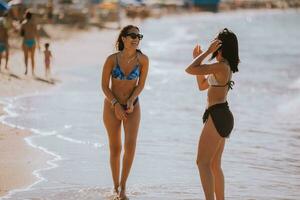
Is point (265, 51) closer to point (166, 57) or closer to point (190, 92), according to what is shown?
point (166, 57)

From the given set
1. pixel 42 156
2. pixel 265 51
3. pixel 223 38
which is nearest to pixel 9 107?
pixel 42 156

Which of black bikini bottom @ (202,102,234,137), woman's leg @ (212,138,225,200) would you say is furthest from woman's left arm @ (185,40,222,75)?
woman's leg @ (212,138,225,200)

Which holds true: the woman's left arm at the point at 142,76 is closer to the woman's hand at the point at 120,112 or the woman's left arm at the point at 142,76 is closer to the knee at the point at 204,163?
the woman's hand at the point at 120,112

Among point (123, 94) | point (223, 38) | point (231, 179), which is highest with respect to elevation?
point (223, 38)

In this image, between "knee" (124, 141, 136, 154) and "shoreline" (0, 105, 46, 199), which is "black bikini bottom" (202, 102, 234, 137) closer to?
"knee" (124, 141, 136, 154)

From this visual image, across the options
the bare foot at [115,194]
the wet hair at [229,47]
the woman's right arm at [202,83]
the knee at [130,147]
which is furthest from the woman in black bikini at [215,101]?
the bare foot at [115,194]

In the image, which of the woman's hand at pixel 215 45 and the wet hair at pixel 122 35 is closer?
the woman's hand at pixel 215 45

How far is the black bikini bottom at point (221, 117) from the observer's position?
6047mm

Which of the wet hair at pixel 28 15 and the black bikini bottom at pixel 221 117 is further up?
the wet hair at pixel 28 15

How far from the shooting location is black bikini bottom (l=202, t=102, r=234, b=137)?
19.8 feet

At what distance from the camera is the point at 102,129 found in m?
11.5

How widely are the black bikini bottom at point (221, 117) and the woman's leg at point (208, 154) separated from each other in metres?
0.04

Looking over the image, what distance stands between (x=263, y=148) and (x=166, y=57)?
74.4 feet

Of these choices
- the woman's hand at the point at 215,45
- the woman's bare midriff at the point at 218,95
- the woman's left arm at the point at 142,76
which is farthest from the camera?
the woman's left arm at the point at 142,76
